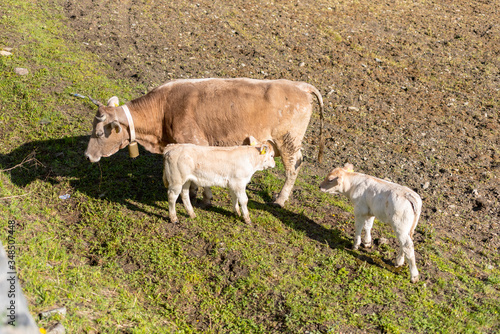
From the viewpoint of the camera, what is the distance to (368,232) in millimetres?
7762

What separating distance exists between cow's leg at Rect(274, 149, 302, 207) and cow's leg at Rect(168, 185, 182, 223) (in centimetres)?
201

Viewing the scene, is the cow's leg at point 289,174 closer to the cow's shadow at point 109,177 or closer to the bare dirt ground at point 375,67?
the cow's shadow at point 109,177

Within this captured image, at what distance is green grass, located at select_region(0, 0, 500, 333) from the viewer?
6180 mm

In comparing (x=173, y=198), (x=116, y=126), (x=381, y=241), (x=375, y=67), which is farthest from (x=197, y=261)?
(x=375, y=67)

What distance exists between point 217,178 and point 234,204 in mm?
767

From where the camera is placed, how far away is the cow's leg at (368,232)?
7.71 m

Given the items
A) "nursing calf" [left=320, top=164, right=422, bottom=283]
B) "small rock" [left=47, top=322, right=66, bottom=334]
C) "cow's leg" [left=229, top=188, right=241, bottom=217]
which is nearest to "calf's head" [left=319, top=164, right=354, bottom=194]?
"nursing calf" [left=320, top=164, right=422, bottom=283]

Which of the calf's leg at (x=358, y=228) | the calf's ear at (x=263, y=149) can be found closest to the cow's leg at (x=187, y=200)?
the calf's ear at (x=263, y=149)

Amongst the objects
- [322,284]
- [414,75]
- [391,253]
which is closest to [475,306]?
[391,253]

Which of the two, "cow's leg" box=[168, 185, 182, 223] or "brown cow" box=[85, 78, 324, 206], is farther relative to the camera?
"brown cow" box=[85, 78, 324, 206]

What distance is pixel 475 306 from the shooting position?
22.6ft

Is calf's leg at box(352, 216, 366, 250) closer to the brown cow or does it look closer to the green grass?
the green grass

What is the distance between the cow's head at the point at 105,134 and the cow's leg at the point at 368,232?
4.46 metres

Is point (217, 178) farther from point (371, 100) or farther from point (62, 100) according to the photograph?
point (371, 100)
